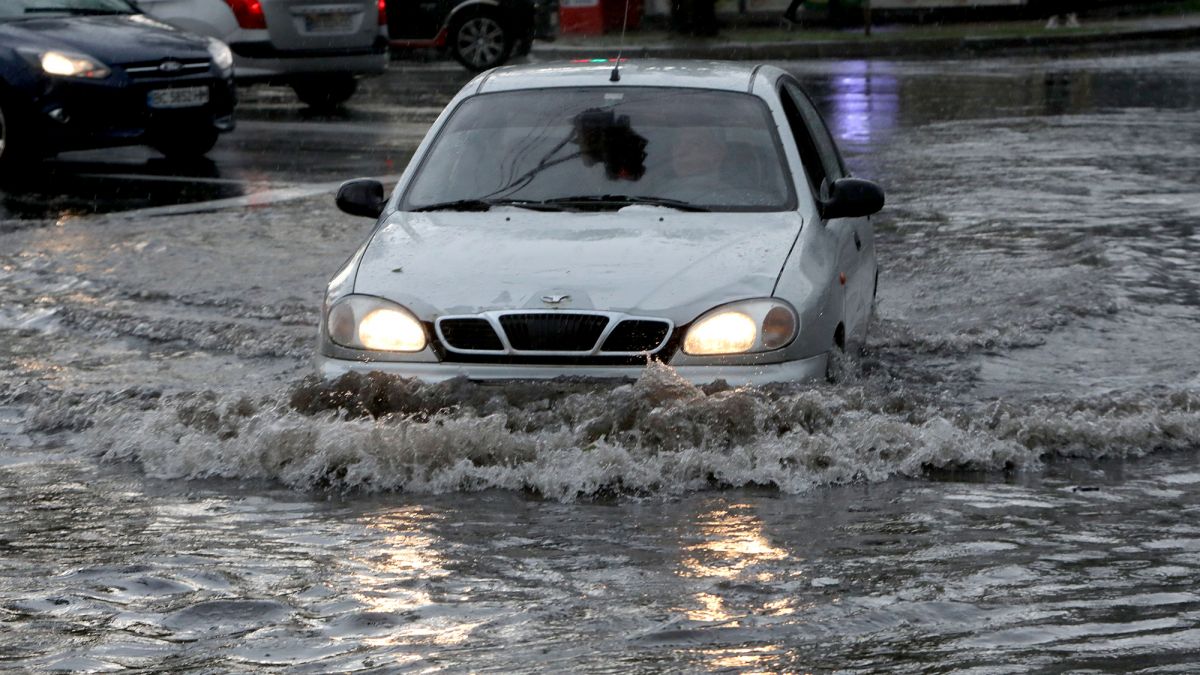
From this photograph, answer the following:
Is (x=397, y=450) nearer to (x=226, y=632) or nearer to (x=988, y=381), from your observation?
(x=226, y=632)

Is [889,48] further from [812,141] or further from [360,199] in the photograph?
[360,199]

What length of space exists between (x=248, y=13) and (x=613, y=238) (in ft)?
44.4

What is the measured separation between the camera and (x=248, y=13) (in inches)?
778

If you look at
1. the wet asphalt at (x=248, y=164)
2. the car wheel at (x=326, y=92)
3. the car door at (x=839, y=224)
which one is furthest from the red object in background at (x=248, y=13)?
the car door at (x=839, y=224)

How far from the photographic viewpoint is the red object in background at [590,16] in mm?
33344

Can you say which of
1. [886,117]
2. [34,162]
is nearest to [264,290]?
[34,162]

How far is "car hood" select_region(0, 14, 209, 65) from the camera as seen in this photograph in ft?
50.5

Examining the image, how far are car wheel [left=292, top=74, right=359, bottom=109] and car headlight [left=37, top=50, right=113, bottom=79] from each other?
608 cm

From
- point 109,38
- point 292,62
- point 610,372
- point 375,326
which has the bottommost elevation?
point 292,62

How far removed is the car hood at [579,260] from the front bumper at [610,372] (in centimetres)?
18

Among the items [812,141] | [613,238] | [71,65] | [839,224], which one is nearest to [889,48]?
[71,65]

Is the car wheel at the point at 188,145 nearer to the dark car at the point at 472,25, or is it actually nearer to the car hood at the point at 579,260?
the dark car at the point at 472,25

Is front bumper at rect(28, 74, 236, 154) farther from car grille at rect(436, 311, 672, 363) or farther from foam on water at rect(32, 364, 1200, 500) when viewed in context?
car grille at rect(436, 311, 672, 363)

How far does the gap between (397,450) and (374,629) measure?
1.71 metres
